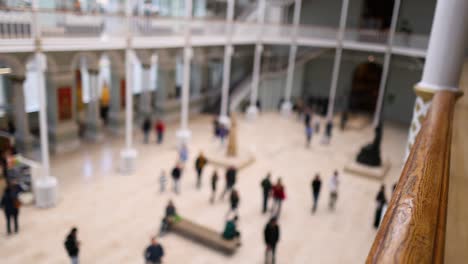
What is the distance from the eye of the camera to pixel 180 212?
37.4ft

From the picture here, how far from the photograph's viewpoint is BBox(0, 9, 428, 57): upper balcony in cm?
1045

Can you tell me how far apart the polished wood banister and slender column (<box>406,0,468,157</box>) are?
341 centimetres

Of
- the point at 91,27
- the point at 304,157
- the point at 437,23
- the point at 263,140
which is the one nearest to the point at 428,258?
the point at 437,23

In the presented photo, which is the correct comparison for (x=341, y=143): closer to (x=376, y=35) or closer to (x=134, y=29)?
(x=376, y=35)

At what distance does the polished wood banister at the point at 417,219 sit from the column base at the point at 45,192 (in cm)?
1139

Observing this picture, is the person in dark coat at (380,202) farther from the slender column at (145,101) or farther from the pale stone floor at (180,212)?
the slender column at (145,101)

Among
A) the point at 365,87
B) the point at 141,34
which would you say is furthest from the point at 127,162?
the point at 365,87

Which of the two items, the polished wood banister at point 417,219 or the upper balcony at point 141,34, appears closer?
the polished wood banister at point 417,219

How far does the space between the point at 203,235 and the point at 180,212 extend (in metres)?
1.87

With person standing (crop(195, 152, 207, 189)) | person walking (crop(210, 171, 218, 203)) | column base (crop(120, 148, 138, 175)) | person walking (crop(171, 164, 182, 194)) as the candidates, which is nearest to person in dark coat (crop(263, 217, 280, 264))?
person walking (crop(210, 171, 218, 203))

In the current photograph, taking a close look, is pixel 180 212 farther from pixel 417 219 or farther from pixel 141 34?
pixel 417 219

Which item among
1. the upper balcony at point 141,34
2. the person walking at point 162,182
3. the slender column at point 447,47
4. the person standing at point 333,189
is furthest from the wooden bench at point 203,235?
the slender column at point 447,47

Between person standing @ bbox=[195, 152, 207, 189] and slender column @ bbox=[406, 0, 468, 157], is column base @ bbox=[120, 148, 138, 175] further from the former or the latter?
slender column @ bbox=[406, 0, 468, 157]

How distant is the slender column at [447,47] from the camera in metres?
4.14
